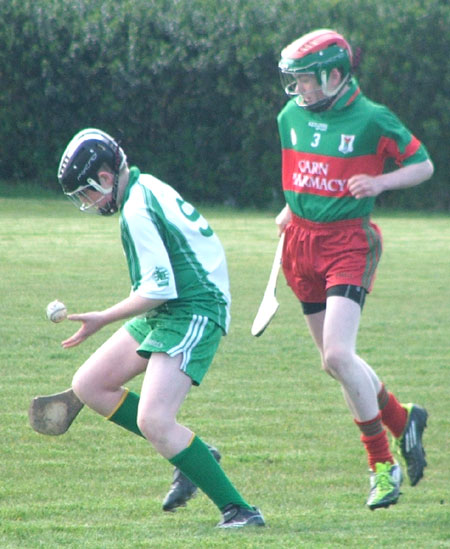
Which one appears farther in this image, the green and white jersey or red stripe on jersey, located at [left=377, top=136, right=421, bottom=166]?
red stripe on jersey, located at [left=377, top=136, right=421, bottom=166]

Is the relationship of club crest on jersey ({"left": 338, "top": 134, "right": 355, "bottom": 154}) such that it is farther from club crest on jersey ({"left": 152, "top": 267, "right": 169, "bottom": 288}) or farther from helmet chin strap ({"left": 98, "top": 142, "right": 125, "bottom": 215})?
club crest on jersey ({"left": 152, "top": 267, "right": 169, "bottom": 288})

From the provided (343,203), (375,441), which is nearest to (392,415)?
(375,441)

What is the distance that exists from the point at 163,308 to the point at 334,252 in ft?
3.39

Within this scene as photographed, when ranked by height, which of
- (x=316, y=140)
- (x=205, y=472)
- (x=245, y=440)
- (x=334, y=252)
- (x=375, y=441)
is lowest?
(x=245, y=440)

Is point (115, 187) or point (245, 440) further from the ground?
point (115, 187)

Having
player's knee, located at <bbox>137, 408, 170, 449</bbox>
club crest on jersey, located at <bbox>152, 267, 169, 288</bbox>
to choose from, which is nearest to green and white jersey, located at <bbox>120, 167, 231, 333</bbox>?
club crest on jersey, located at <bbox>152, 267, 169, 288</bbox>

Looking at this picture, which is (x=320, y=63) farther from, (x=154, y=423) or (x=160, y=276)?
(x=154, y=423)

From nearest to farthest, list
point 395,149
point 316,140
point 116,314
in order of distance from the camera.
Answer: point 116,314 → point 395,149 → point 316,140

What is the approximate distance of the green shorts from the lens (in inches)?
196

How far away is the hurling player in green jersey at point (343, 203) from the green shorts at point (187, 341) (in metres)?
0.72

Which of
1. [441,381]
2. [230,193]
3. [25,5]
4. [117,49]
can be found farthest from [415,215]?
[441,381]

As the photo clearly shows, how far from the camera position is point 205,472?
5.00 m

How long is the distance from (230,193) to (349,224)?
25.2m

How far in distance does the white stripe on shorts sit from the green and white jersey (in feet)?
0.14
